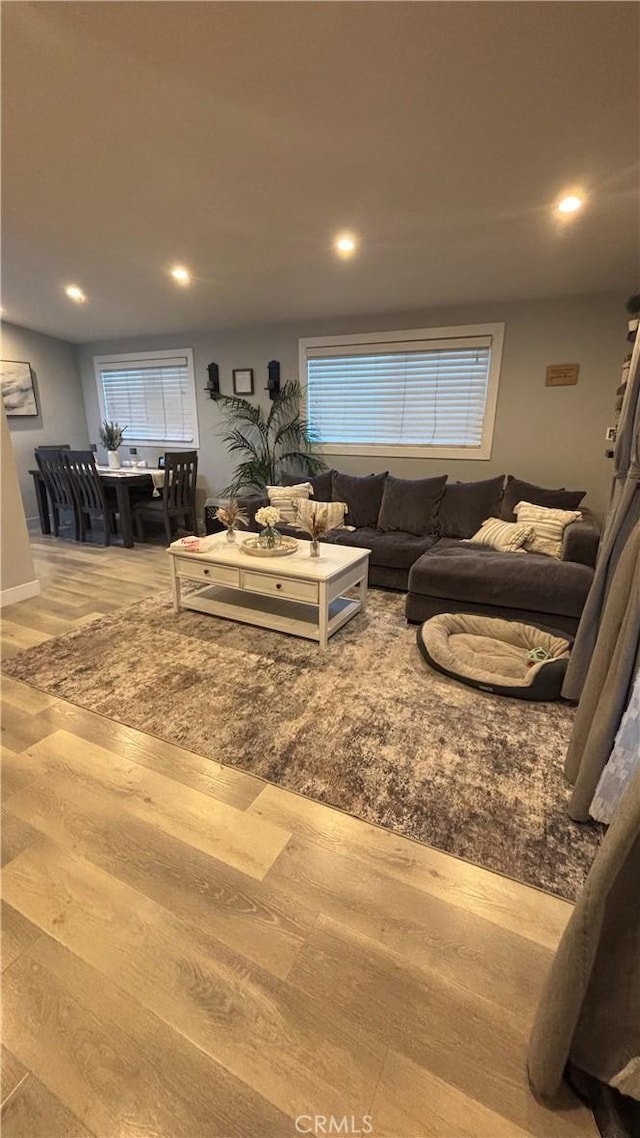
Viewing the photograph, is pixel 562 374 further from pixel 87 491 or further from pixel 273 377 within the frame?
pixel 87 491

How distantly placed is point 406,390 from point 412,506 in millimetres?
1233

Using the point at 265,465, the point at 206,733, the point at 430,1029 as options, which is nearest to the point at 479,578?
the point at 206,733

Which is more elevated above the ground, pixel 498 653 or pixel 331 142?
pixel 331 142

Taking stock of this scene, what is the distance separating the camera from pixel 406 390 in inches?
171

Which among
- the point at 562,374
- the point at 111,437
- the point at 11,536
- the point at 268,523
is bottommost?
the point at 11,536

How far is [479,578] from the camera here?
274 centimetres

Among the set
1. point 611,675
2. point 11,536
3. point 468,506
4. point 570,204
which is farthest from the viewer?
point 468,506

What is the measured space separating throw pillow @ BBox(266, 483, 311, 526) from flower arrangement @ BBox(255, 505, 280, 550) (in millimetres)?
1152

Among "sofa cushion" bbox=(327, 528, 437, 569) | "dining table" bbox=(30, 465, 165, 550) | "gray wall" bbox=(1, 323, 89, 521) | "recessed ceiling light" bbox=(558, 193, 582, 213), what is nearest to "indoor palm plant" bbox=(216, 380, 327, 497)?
"dining table" bbox=(30, 465, 165, 550)

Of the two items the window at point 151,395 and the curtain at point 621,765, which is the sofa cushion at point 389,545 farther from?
the window at point 151,395

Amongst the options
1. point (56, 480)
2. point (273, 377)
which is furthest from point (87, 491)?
point (273, 377)

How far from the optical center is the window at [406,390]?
402 cm

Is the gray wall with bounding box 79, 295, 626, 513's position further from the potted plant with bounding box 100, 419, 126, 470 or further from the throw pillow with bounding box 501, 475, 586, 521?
the potted plant with bounding box 100, 419, 126, 470

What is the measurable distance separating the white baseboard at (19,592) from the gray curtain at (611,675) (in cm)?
370
